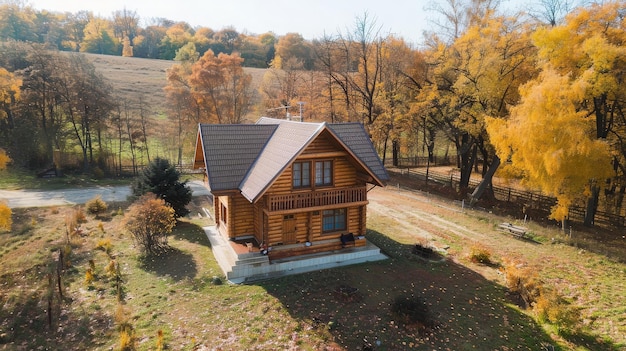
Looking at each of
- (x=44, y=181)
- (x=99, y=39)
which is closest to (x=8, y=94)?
(x=44, y=181)

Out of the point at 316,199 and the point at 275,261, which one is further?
the point at 316,199

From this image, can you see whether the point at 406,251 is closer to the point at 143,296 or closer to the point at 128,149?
the point at 143,296

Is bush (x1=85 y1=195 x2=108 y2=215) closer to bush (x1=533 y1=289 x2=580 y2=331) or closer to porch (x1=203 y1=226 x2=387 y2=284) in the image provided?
porch (x1=203 y1=226 x2=387 y2=284)

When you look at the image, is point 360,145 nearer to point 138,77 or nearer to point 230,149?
point 230,149

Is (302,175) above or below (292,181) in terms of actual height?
above

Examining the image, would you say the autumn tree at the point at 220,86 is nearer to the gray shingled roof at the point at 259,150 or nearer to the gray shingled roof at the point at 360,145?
the gray shingled roof at the point at 259,150

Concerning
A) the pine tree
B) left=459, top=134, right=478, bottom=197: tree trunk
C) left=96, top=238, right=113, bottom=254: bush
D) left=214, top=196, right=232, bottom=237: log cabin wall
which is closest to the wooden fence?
left=459, top=134, right=478, bottom=197: tree trunk

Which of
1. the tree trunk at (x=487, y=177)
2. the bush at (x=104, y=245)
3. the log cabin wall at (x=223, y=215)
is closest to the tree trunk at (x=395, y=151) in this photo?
the tree trunk at (x=487, y=177)
